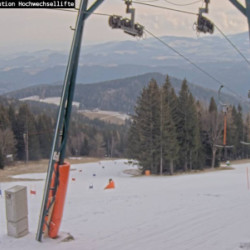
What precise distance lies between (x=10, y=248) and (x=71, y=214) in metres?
4.22

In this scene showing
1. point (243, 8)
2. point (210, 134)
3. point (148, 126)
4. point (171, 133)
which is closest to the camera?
point (243, 8)

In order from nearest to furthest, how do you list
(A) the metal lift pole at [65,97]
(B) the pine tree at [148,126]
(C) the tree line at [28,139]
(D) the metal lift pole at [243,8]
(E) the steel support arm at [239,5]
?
(D) the metal lift pole at [243,8], (E) the steel support arm at [239,5], (A) the metal lift pole at [65,97], (B) the pine tree at [148,126], (C) the tree line at [28,139]

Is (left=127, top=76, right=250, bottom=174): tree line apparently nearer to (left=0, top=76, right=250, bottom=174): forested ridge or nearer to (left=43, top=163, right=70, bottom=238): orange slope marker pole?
(left=0, top=76, right=250, bottom=174): forested ridge

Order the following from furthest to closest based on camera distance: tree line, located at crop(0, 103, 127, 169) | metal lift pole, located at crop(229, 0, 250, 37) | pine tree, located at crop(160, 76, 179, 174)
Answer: tree line, located at crop(0, 103, 127, 169)
pine tree, located at crop(160, 76, 179, 174)
metal lift pole, located at crop(229, 0, 250, 37)

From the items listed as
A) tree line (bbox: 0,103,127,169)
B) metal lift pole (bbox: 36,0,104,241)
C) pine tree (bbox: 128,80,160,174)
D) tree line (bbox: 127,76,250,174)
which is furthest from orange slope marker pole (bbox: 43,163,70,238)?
tree line (bbox: 0,103,127,169)

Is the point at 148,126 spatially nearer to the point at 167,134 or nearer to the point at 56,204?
the point at 167,134

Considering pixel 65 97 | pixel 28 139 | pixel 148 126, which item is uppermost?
pixel 65 97

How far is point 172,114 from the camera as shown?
42.8 metres

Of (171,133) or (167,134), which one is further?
(171,133)

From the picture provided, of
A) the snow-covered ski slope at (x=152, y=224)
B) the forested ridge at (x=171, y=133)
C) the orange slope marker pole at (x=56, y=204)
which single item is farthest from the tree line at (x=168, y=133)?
the orange slope marker pole at (x=56, y=204)

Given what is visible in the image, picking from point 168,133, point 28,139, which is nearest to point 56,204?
point 168,133

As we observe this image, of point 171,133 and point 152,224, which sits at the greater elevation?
point 171,133

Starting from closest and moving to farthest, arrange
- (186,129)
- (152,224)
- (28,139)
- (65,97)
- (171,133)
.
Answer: (65,97) < (152,224) < (171,133) < (186,129) < (28,139)

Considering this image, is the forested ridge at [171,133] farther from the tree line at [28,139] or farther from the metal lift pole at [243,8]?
the metal lift pole at [243,8]
